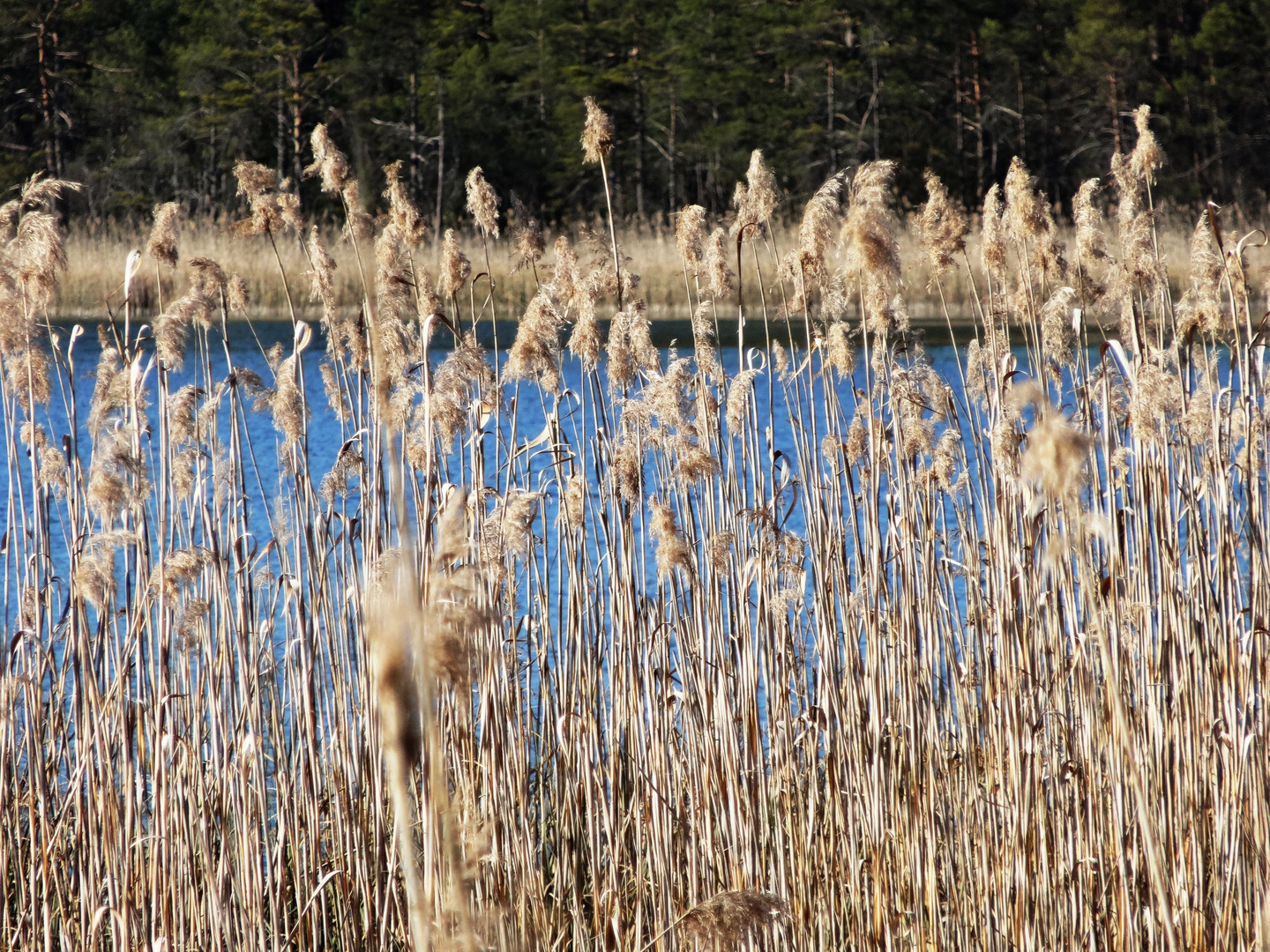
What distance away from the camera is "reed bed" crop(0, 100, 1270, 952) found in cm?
196

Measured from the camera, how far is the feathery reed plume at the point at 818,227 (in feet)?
6.79

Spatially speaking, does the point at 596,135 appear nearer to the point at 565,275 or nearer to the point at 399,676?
the point at 565,275

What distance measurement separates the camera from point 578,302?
7.48 ft

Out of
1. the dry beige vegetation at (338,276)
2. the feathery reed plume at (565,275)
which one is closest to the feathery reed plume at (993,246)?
the feathery reed plume at (565,275)

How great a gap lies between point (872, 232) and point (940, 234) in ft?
2.12

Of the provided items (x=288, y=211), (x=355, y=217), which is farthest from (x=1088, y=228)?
(x=288, y=211)

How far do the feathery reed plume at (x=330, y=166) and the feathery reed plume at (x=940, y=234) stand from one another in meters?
1.04

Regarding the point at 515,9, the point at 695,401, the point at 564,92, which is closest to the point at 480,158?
the point at 564,92

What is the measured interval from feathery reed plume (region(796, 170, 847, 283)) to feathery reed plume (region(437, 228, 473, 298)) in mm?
580

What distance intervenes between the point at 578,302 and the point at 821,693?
2.80 feet

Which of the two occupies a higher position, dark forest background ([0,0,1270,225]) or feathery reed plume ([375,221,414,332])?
dark forest background ([0,0,1270,225])

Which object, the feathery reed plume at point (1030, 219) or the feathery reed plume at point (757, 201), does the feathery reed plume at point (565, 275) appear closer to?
the feathery reed plume at point (757, 201)

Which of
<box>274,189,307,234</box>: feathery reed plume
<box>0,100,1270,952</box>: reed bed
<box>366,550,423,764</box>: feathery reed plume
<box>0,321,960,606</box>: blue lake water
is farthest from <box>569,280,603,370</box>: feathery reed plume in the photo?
<box>0,321,960,606</box>: blue lake water

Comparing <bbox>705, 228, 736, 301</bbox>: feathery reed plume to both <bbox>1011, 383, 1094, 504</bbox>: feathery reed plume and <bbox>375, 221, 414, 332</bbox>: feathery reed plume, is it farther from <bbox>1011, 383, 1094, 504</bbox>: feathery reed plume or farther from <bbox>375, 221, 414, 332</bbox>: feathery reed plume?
<bbox>1011, 383, 1094, 504</bbox>: feathery reed plume
